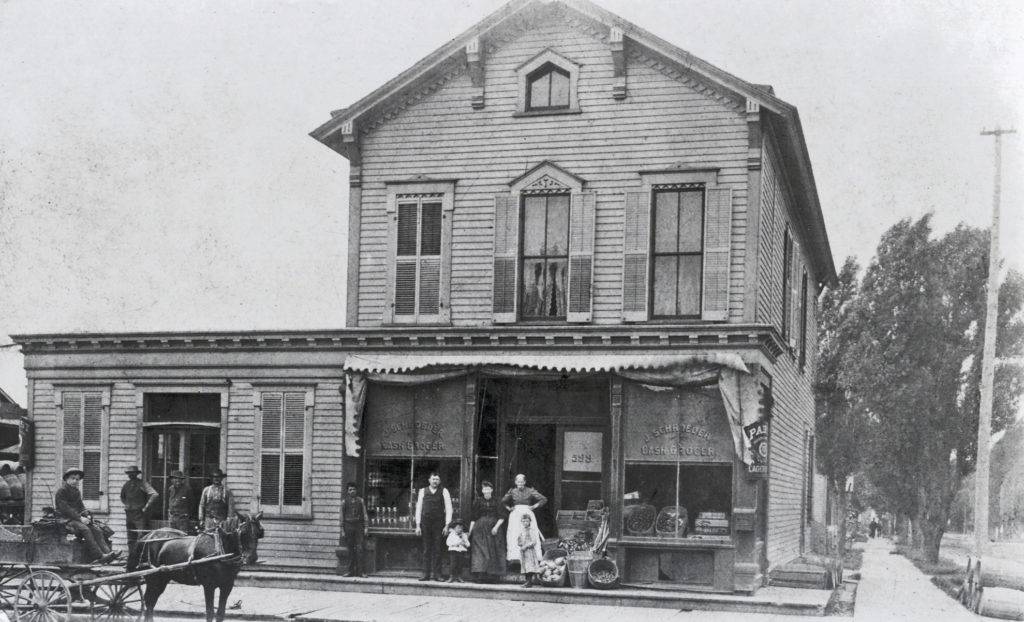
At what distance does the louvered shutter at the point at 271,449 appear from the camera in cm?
1970

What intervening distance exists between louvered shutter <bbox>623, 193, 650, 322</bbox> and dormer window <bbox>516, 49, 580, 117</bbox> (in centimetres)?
201

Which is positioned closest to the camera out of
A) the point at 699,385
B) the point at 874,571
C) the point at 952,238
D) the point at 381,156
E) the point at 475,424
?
the point at 699,385

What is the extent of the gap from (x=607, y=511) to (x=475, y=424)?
103 inches

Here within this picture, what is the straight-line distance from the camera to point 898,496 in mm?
33031

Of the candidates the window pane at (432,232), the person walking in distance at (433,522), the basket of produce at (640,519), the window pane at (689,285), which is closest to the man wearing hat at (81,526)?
the person walking in distance at (433,522)

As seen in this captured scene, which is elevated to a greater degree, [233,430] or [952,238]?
[952,238]

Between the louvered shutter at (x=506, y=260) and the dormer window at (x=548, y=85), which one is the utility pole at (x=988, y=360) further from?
the louvered shutter at (x=506, y=260)

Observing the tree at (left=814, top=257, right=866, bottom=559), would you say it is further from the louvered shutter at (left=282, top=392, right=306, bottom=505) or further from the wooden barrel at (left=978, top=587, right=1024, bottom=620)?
the louvered shutter at (left=282, top=392, right=306, bottom=505)

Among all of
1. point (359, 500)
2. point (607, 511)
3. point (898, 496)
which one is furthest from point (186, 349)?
point (898, 496)

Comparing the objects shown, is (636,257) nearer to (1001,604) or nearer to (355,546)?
(355,546)

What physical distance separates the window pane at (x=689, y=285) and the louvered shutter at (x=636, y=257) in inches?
21.9

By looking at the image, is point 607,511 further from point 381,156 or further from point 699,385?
point 381,156

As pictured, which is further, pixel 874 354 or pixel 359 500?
pixel 874 354

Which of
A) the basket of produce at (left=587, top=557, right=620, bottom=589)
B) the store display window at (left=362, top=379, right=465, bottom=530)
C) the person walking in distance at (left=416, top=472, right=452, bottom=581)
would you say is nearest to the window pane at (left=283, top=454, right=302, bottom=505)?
the store display window at (left=362, top=379, right=465, bottom=530)
